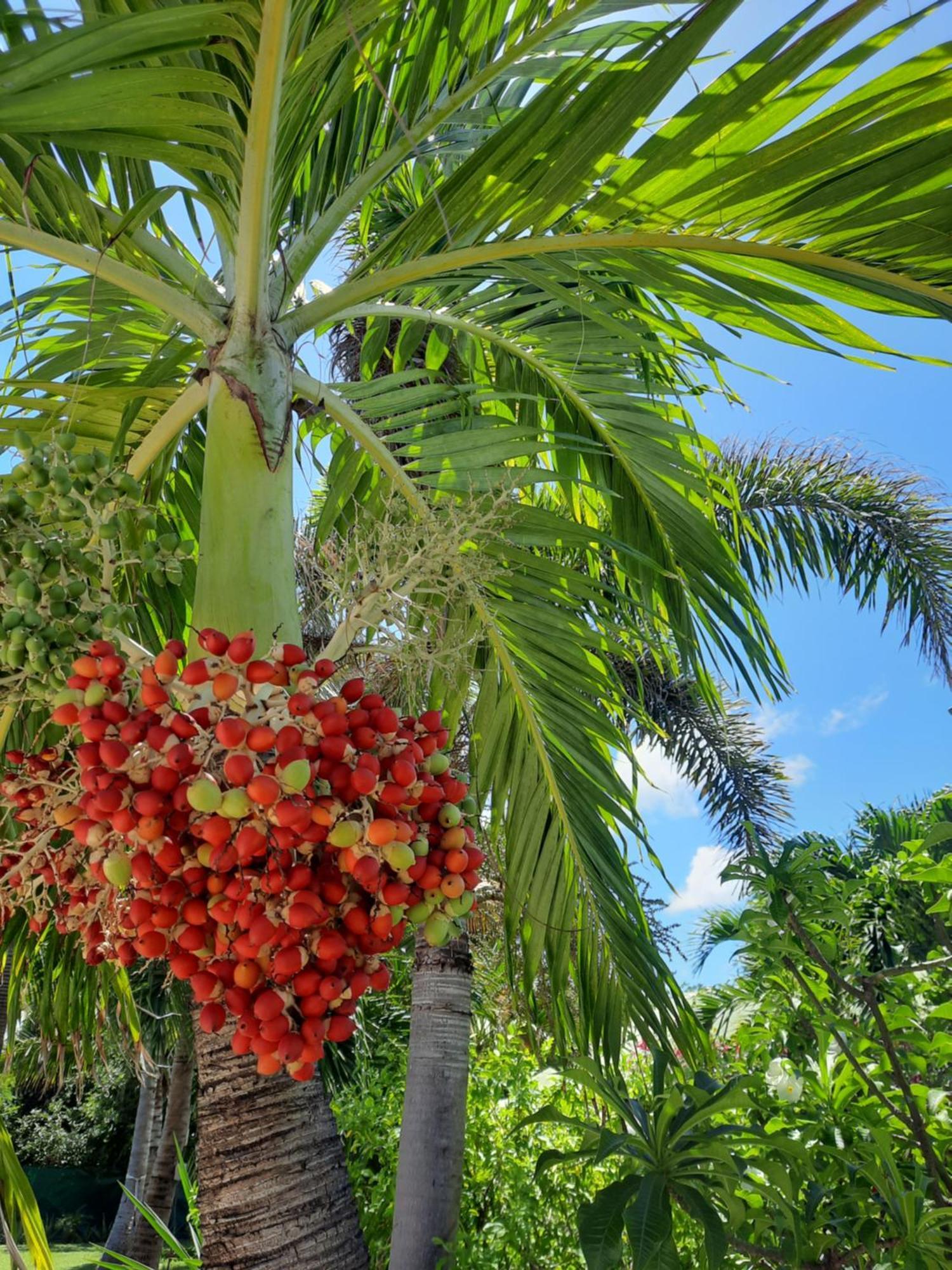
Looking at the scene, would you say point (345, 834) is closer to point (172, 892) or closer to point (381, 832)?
point (381, 832)

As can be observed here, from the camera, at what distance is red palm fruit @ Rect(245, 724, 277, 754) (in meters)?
1.10

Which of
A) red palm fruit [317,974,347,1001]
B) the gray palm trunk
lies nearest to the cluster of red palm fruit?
red palm fruit [317,974,347,1001]

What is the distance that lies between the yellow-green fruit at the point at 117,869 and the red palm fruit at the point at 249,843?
0.45ft

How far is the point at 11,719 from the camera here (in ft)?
7.20

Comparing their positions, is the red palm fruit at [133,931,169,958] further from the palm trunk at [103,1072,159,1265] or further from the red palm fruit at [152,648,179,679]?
the palm trunk at [103,1072,159,1265]

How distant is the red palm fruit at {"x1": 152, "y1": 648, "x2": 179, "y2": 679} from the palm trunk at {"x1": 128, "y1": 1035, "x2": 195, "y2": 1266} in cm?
881

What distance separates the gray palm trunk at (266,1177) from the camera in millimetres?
1518

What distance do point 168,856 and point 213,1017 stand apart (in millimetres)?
231

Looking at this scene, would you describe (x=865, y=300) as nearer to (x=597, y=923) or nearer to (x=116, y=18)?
(x=116, y=18)

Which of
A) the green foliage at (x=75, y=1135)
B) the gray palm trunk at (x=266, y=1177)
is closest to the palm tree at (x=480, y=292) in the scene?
the gray palm trunk at (x=266, y=1177)

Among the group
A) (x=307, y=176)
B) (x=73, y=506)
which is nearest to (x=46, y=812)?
(x=73, y=506)

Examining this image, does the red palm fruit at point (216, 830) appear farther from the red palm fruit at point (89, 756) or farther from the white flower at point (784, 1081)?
the white flower at point (784, 1081)

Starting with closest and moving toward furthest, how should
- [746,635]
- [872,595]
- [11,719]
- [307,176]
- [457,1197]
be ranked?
[11,719] < [746,635] < [307,176] < [457,1197] < [872,595]

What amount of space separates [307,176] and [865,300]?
5.25 ft
